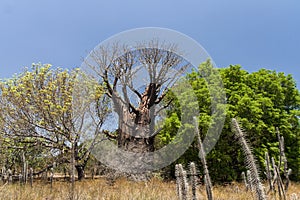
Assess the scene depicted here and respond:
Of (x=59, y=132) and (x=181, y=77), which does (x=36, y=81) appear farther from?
(x=181, y=77)

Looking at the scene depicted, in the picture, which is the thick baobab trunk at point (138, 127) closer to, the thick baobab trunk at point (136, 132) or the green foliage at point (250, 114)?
the thick baobab trunk at point (136, 132)

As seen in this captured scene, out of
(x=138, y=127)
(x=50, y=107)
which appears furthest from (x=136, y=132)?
(x=50, y=107)

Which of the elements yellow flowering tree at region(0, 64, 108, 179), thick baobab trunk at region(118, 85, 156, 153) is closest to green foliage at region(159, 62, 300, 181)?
thick baobab trunk at region(118, 85, 156, 153)

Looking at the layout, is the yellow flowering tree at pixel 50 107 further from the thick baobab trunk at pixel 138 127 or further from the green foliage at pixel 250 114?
the green foliage at pixel 250 114

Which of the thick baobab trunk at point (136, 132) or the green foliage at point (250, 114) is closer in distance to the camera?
the green foliage at point (250, 114)

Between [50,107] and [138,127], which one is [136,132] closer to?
[138,127]

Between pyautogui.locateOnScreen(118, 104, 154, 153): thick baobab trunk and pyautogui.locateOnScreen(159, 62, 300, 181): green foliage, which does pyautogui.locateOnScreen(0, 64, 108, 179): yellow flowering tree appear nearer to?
pyautogui.locateOnScreen(118, 104, 154, 153): thick baobab trunk

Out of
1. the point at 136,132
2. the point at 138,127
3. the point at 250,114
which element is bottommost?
the point at 136,132

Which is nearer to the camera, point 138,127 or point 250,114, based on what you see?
point 250,114

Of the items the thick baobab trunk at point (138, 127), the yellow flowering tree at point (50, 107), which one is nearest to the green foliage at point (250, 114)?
the thick baobab trunk at point (138, 127)

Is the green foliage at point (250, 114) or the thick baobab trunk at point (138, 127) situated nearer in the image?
the green foliage at point (250, 114)

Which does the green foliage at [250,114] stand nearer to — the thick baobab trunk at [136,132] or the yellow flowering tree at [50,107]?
the thick baobab trunk at [136,132]

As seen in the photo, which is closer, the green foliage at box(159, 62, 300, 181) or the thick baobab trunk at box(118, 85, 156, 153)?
the green foliage at box(159, 62, 300, 181)

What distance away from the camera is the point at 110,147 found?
56.4 ft
